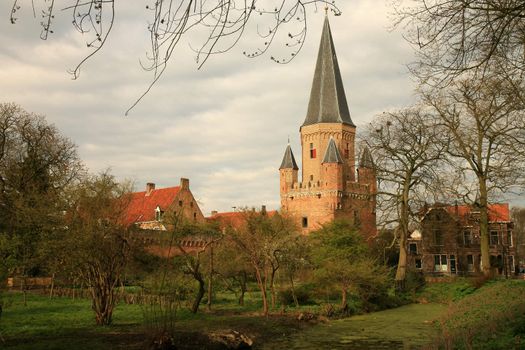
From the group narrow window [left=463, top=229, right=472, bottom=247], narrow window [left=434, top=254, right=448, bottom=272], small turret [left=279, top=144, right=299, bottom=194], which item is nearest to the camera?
narrow window [left=463, top=229, right=472, bottom=247]

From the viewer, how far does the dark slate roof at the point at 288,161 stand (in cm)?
5594

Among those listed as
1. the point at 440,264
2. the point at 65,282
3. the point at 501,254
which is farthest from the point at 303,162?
the point at 65,282

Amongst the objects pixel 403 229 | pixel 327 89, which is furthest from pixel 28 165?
pixel 327 89

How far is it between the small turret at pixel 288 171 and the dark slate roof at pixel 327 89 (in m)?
4.60

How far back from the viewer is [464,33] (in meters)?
6.26

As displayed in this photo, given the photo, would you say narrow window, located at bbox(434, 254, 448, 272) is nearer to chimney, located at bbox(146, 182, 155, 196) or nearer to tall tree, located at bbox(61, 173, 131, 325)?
chimney, located at bbox(146, 182, 155, 196)

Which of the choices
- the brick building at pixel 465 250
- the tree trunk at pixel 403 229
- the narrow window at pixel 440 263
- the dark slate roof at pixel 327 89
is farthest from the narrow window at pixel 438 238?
the tree trunk at pixel 403 229

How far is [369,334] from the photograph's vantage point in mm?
16688

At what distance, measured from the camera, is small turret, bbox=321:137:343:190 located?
51.0 m

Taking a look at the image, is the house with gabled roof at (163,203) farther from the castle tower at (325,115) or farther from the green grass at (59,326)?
the green grass at (59,326)

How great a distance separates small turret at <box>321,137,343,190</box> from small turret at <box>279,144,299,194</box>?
14.3 ft

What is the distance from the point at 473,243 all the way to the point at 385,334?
3124 cm

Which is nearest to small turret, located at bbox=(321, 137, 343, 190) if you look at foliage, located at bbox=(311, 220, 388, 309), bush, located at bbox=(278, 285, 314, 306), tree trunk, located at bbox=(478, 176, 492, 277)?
foliage, located at bbox=(311, 220, 388, 309)

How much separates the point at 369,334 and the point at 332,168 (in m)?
35.2
